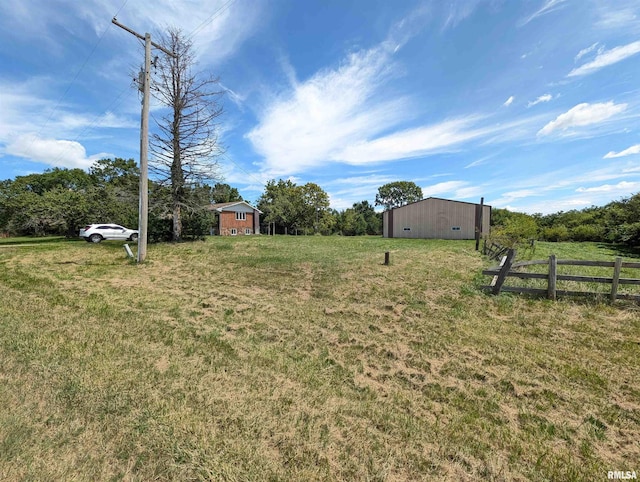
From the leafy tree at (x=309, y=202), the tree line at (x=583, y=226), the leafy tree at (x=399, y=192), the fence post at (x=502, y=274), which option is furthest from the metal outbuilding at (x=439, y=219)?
the leafy tree at (x=399, y=192)

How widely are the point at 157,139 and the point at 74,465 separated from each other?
16.6 meters

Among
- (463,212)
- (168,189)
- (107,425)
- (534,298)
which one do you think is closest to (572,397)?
(534,298)

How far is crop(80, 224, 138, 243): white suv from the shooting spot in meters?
18.8

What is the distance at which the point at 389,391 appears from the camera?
3551 millimetres

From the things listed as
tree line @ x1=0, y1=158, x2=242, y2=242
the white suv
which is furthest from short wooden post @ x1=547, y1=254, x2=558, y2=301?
the white suv

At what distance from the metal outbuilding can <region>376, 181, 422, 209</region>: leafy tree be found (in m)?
45.5

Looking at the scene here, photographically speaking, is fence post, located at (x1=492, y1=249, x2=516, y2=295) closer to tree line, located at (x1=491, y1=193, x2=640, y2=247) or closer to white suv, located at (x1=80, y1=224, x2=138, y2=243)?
tree line, located at (x1=491, y1=193, x2=640, y2=247)

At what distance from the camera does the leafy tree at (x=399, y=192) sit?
76125mm

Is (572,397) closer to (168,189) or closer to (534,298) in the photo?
(534,298)

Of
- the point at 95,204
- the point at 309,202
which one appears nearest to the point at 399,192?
the point at 309,202

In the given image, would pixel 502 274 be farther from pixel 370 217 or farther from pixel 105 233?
pixel 370 217

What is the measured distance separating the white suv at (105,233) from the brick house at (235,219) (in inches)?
601

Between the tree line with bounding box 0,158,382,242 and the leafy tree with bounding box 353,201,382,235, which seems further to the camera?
the leafy tree with bounding box 353,201,382,235

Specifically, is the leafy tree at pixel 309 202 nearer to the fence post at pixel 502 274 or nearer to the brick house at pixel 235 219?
the brick house at pixel 235 219
